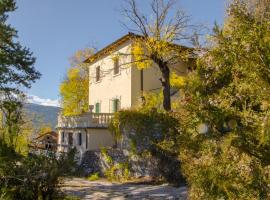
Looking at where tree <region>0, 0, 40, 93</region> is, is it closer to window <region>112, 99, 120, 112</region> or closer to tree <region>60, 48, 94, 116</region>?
window <region>112, 99, 120, 112</region>

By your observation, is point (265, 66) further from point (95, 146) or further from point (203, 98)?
point (95, 146)

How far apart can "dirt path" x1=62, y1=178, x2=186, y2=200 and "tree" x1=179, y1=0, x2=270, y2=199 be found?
885 centimetres

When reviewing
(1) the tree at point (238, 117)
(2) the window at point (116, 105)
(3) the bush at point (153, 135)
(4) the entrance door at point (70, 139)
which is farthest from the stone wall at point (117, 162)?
(1) the tree at point (238, 117)

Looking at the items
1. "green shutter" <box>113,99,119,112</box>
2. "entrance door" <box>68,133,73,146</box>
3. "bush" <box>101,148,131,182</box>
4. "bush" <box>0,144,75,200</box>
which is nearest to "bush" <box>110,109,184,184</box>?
"bush" <box>101,148,131,182</box>

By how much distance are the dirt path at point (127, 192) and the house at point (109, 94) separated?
9680 millimetres

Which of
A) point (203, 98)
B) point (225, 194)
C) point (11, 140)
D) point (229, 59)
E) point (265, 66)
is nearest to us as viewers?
point (265, 66)

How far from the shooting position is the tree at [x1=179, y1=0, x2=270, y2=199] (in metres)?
4.42

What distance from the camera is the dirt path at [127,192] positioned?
14.9 metres

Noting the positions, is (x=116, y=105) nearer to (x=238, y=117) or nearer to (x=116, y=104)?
(x=116, y=104)

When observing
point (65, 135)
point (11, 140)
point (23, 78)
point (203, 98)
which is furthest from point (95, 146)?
point (203, 98)

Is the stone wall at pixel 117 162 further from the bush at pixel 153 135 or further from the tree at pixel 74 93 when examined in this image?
the tree at pixel 74 93

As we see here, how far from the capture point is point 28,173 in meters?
11.0

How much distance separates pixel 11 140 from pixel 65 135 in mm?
21054

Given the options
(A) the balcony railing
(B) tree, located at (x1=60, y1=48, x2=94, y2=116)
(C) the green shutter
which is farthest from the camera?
(B) tree, located at (x1=60, y1=48, x2=94, y2=116)
